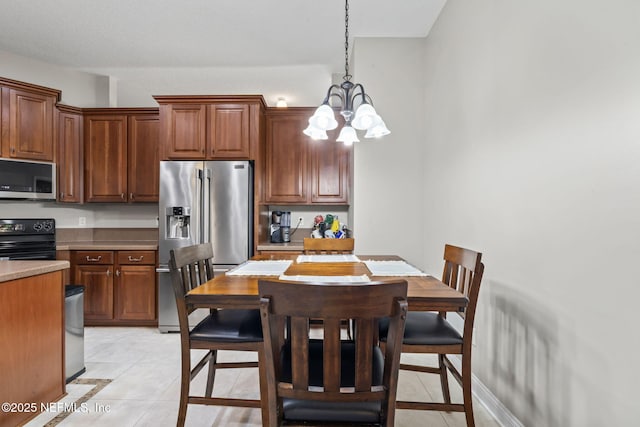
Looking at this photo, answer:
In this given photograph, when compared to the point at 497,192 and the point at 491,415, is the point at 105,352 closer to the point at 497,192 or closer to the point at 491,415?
the point at 491,415

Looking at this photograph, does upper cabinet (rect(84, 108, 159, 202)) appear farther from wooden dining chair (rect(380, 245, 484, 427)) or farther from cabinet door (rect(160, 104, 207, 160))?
wooden dining chair (rect(380, 245, 484, 427))

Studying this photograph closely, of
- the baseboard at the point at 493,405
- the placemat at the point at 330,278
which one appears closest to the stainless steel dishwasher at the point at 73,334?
the placemat at the point at 330,278

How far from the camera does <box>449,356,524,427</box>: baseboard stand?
5.73 feet

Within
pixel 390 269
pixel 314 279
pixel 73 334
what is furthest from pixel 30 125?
pixel 390 269

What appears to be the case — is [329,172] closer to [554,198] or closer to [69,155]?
[554,198]

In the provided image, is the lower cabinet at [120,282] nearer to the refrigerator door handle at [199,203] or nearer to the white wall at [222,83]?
the refrigerator door handle at [199,203]

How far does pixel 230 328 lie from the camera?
5.43 feet

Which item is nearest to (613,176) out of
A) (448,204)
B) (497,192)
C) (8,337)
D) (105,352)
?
(497,192)

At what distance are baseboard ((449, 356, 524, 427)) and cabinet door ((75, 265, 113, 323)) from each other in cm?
340

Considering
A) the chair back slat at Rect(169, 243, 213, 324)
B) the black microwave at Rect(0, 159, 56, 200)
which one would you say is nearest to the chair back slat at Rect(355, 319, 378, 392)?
the chair back slat at Rect(169, 243, 213, 324)

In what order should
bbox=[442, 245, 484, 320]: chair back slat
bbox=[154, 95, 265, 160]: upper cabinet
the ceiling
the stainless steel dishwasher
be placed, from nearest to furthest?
bbox=[442, 245, 484, 320]: chair back slat → the stainless steel dishwasher → the ceiling → bbox=[154, 95, 265, 160]: upper cabinet

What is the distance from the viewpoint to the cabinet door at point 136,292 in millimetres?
3400

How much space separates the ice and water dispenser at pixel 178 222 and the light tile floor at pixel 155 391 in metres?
1.00

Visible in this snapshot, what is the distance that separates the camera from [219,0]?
2654 millimetres
